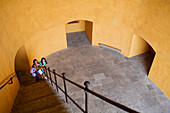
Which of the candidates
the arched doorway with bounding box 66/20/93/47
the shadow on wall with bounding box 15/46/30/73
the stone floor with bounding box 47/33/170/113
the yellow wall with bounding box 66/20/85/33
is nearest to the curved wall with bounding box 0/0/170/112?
the shadow on wall with bounding box 15/46/30/73

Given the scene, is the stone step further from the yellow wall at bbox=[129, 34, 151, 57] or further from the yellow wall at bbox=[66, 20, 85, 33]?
the yellow wall at bbox=[66, 20, 85, 33]

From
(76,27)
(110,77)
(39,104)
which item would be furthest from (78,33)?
(39,104)

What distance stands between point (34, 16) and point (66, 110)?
217 inches

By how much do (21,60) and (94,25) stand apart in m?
5.07

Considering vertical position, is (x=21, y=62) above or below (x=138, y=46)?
below

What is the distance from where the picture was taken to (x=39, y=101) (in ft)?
15.5

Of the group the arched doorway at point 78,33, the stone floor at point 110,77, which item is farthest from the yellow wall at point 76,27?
the stone floor at point 110,77

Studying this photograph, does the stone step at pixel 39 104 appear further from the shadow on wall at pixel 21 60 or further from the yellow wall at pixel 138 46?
the yellow wall at pixel 138 46

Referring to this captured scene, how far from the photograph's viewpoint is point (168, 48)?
6.47 meters

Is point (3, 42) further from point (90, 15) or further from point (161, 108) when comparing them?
point (161, 108)

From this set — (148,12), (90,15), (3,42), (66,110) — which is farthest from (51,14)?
(66,110)

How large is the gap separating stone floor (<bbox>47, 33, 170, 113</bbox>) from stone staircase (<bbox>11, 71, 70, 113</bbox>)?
1775 millimetres

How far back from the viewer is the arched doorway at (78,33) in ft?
36.4

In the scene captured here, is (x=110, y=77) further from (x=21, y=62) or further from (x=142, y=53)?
(x=21, y=62)
